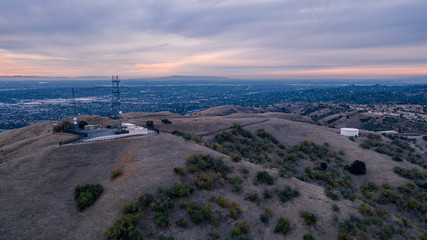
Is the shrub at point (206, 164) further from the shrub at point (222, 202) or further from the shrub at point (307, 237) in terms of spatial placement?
the shrub at point (307, 237)

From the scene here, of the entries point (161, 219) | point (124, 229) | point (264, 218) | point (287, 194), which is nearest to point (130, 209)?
point (124, 229)

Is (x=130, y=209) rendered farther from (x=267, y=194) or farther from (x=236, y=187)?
(x=267, y=194)

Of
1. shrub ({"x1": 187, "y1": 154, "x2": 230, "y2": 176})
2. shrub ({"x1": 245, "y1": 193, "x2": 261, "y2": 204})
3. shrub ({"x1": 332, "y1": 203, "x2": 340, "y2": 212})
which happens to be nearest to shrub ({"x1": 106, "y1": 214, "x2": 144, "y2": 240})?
shrub ({"x1": 187, "y1": 154, "x2": 230, "y2": 176})

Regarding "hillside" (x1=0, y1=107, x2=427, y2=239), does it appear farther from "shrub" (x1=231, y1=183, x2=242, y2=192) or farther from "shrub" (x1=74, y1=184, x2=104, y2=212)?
"shrub" (x1=74, y1=184, x2=104, y2=212)

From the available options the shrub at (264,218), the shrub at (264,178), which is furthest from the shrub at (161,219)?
the shrub at (264,178)

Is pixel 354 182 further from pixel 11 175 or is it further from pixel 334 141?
pixel 11 175

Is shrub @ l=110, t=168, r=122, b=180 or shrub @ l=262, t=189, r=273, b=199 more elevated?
shrub @ l=110, t=168, r=122, b=180
